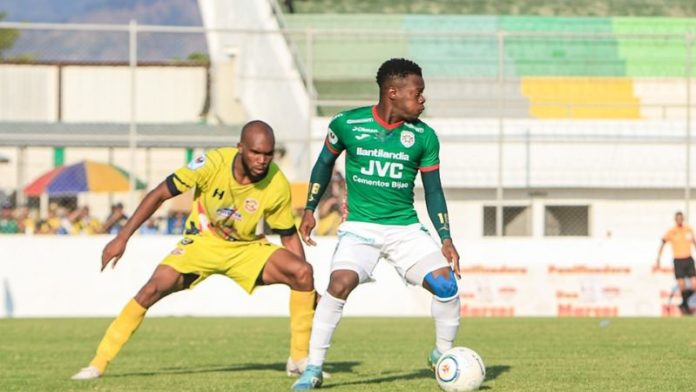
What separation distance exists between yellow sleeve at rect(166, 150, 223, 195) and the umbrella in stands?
14.4 metres

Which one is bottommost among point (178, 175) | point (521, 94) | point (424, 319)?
point (424, 319)

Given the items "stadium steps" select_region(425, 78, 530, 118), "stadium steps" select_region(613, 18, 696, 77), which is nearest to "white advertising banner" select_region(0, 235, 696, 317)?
"stadium steps" select_region(425, 78, 530, 118)

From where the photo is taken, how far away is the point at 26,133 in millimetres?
26219

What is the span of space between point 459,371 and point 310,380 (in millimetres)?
1043

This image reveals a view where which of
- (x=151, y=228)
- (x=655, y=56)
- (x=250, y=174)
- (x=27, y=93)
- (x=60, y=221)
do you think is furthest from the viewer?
(x=27, y=93)

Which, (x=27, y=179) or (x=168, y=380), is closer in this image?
(x=168, y=380)

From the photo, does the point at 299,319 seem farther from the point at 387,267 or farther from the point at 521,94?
the point at 521,94

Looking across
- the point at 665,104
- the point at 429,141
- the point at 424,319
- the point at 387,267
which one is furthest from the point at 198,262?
the point at 665,104

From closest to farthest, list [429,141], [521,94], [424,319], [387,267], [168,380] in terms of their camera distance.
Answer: [429,141] → [168,380] → [424,319] → [387,267] → [521,94]

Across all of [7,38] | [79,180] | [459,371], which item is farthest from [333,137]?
[7,38]

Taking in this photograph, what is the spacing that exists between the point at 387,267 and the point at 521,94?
6.26 meters

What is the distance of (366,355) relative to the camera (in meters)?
14.0

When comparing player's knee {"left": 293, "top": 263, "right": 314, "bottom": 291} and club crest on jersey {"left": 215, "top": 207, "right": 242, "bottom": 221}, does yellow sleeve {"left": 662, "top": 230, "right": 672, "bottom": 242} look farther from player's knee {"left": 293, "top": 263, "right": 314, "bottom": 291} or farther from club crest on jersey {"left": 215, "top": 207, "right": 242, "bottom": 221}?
club crest on jersey {"left": 215, "top": 207, "right": 242, "bottom": 221}

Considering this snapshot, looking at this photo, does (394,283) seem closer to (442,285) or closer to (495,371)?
(495,371)
